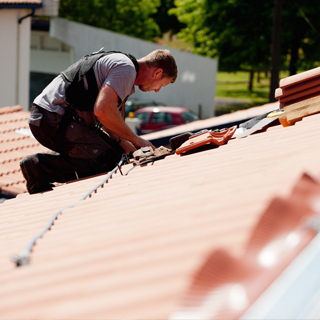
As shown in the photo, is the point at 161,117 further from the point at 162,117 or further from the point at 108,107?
the point at 108,107

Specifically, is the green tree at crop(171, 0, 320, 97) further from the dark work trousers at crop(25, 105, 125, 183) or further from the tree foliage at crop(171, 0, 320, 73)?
the dark work trousers at crop(25, 105, 125, 183)

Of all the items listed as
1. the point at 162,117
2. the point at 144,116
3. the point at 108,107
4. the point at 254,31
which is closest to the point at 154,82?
the point at 108,107

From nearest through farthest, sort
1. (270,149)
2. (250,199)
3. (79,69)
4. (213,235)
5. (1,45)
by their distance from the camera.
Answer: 1. (213,235)
2. (250,199)
3. (270,149)
4. (79,69)
5. (1,45)

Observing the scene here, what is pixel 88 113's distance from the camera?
4.55 meters

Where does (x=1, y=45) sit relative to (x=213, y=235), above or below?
below

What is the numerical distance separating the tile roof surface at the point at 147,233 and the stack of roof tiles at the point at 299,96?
569mm

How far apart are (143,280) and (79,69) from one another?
2.90 m

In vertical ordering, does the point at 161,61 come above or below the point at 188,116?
above

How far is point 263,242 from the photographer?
165cm

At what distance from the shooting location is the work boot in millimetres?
4577

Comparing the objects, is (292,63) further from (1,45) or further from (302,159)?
(302,159)

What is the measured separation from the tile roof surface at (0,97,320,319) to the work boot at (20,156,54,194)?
999mm

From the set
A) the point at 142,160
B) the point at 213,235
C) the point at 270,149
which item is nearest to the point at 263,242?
the point at 213,235

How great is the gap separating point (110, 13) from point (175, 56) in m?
8.73
